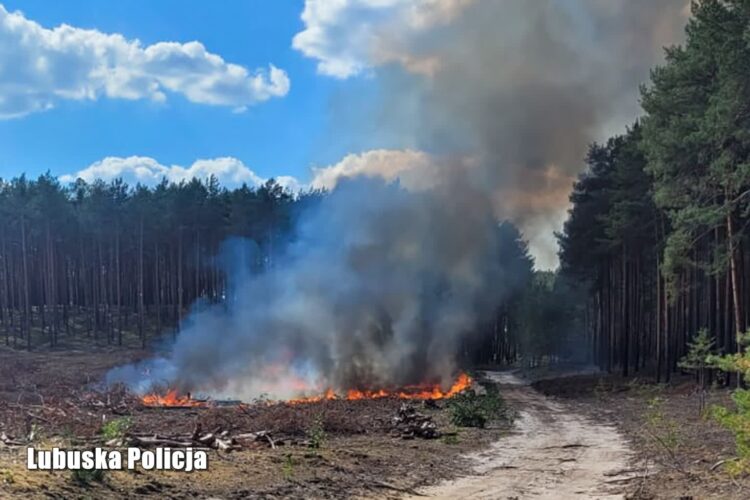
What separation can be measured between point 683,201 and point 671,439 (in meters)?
14.9

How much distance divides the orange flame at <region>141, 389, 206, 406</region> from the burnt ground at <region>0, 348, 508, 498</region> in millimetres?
1040

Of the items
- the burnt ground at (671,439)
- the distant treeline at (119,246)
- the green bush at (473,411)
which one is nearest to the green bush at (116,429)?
the burnt ground at (671,439)

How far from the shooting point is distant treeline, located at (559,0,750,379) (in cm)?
2228

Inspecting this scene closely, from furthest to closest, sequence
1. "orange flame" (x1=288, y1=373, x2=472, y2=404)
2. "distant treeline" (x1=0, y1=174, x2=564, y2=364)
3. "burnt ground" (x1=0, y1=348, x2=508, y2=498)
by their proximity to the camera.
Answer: "distant treeline" (x1=0, y1=174, x2=564, y2=364), "orange flame" (x1=288, y1=373, x2=472, y2=404), "burnt ground" (x1=0, y1=348, x2=508, y2=498)

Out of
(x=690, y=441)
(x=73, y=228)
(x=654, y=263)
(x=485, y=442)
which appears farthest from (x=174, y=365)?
(x=73, y=228)

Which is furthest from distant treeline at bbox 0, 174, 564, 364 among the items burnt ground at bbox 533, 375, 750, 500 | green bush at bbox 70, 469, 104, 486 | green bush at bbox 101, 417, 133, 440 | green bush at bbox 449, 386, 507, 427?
green bush at bbox 70, 469, 104, 486

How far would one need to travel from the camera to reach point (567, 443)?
60.0 ft

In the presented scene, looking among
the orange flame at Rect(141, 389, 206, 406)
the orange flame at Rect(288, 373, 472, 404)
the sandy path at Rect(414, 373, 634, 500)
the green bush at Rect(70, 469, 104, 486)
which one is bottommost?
the orange flame at Rect(288, 373, 472, 404)

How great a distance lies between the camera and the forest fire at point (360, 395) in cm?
2627

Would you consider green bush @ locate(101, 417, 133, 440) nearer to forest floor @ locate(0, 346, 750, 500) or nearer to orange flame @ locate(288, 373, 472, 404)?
forest floor @ locate(0, 346, 750, 500)

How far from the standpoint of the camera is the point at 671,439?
47.8 ft

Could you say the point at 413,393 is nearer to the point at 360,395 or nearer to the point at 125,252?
the point at 360,395

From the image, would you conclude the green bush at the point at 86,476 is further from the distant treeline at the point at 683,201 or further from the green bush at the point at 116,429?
the distant treeline at the point at 683,201

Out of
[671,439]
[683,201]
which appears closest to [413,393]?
[683,201]
